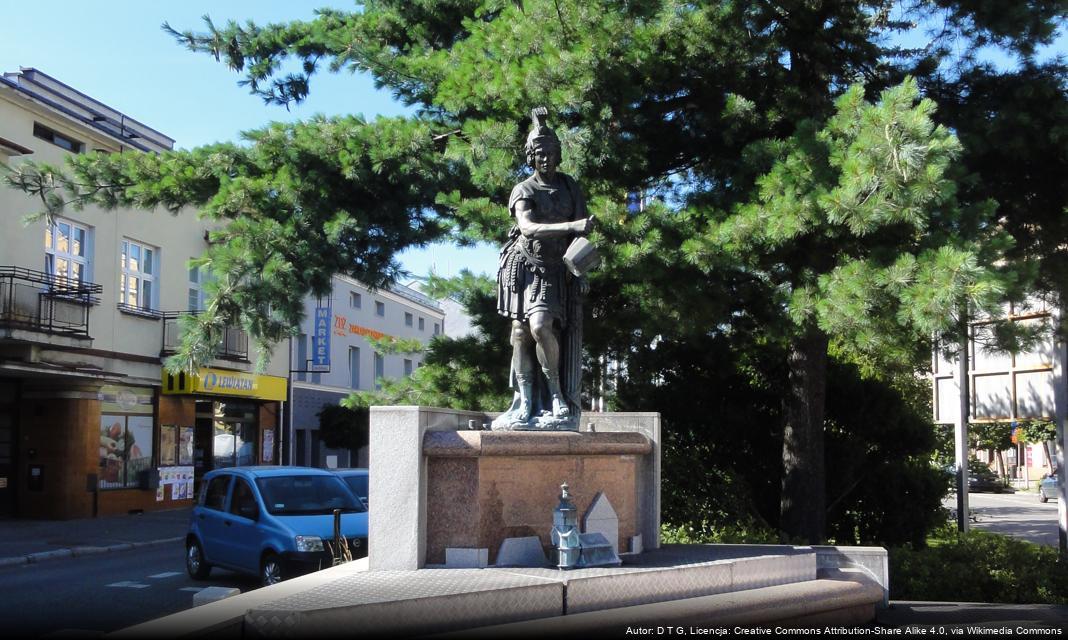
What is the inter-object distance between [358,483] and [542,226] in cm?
925

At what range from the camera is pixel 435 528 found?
6.91 meters

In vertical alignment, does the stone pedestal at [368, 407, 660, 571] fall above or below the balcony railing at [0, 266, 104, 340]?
below

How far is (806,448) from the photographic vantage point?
11914mm

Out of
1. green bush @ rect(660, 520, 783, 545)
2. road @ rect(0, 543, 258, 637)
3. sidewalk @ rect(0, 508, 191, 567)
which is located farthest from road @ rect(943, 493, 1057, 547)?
sidewalk @ rect(0, 508, 191, 567)

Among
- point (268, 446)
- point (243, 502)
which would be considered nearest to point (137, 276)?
point (268, 446)

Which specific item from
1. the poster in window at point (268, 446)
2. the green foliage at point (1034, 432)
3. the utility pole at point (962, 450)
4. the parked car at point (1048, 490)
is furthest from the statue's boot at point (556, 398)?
the green foliage at point (1034, 432)

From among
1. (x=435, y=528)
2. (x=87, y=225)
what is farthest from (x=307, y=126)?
(x=87, y=225)

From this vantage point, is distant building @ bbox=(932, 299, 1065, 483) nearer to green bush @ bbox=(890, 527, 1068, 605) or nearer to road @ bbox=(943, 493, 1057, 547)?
road @ bbox=(943, 493, 1057, 547)

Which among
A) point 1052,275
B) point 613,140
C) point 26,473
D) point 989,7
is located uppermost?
point 989,7

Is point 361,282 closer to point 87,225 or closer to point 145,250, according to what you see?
point 87,225

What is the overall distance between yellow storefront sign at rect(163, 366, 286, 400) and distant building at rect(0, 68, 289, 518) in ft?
0.19

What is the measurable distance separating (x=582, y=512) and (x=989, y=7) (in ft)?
22.8

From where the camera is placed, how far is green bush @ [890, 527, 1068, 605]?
10062 mm

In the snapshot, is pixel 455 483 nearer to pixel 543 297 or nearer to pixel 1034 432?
pixel 543 297
